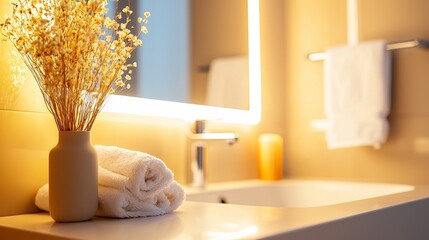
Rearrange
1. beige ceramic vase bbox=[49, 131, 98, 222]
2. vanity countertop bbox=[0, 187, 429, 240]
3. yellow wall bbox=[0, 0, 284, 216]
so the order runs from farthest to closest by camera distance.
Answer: yellow wall bbox=[0, 0, 284, 216] → beige ceramic vase bbox=[49, 131, 98, 222] → vanity countertop bbox=[0, 187, 429, 240]

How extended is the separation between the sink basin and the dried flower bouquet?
23.5 inches

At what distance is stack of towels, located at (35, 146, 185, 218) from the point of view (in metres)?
0.91

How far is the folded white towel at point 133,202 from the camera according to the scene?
2.97 ft

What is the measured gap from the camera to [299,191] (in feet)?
5.59

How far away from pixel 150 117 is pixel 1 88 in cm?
44

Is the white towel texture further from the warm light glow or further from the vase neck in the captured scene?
the vase neck

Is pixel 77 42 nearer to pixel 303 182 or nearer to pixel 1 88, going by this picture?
pixel 1 88

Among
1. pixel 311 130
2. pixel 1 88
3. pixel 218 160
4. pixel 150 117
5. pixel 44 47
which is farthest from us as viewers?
pixel 311 130

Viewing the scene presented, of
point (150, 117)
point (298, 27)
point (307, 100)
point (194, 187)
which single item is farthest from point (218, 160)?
point (298, 27)

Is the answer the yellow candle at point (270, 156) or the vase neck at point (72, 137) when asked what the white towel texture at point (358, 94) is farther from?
the vase neck at point (72, 137)

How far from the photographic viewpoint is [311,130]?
1.92 metres

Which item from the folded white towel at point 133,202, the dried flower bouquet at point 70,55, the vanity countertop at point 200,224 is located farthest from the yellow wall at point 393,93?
the dried flower bouquet at point 70,55

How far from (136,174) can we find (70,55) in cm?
24

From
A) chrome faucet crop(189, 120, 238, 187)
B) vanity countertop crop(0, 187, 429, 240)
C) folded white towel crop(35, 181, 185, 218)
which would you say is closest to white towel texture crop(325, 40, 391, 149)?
chrome faucet crop(189, 120, 238, 187)
